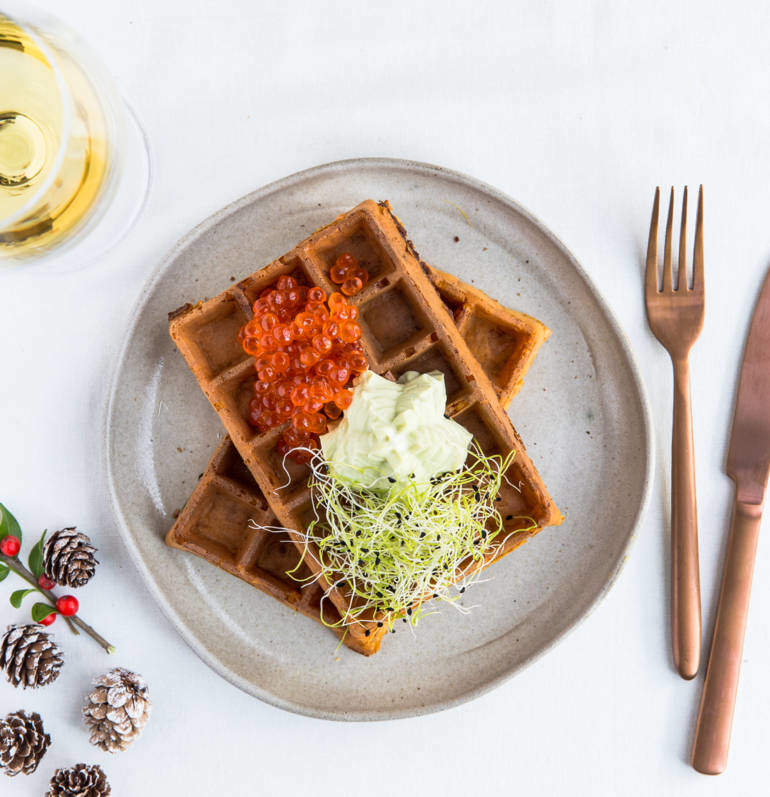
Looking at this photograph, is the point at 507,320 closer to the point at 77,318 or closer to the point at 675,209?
the point at 675,209

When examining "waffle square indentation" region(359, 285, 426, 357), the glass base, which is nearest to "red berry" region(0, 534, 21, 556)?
the glass base

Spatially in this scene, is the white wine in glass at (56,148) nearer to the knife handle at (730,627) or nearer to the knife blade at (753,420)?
the knife blade at (753,420)

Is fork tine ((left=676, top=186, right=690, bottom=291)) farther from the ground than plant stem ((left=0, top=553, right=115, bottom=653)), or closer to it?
farther from the ground

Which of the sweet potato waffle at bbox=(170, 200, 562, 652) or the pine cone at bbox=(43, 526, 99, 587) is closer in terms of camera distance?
the sweet potato waffle at bbox=(170, 200, 562, 652)

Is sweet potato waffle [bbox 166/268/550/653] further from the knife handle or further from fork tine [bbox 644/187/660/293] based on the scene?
the knife handle

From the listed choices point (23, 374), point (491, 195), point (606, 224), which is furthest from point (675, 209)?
point (23, 374)

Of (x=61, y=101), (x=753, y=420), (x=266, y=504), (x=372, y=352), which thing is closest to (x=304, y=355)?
(x=372, y=352)
